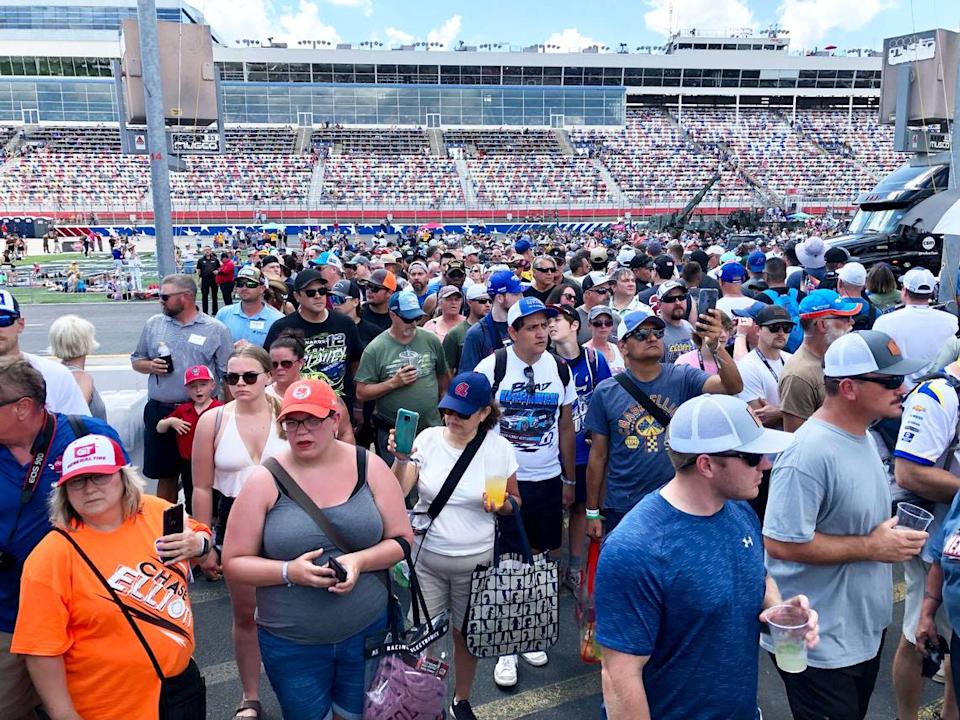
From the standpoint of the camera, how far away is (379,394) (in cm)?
512

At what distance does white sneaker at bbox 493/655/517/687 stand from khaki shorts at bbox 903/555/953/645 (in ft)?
6.24

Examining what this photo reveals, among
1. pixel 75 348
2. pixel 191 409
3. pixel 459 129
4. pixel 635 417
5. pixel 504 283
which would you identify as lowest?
pixel 191 409

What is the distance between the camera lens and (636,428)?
401cm

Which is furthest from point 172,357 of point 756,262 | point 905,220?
point 905,220

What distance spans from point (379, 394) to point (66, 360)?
6.57 feet

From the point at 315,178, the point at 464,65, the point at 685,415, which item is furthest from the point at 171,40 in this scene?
the point at 464,65

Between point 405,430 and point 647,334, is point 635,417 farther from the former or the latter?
point 405,430

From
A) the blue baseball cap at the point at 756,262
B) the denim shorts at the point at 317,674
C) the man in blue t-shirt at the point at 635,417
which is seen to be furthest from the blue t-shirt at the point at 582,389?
the blue baseball cap at the point at 756,262

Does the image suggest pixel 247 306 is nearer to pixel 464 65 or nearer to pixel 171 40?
pixel 171 40

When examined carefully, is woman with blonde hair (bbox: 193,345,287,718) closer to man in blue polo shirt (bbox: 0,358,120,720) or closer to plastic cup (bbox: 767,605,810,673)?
man in blue polo shirt (bbox: 0,358,120,720)

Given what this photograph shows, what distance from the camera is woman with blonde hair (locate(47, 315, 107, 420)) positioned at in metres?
4.53

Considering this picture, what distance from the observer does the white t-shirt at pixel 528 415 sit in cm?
424

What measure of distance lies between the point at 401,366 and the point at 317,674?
8.43 ft

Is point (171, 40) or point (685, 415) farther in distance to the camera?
point (171, 40)
